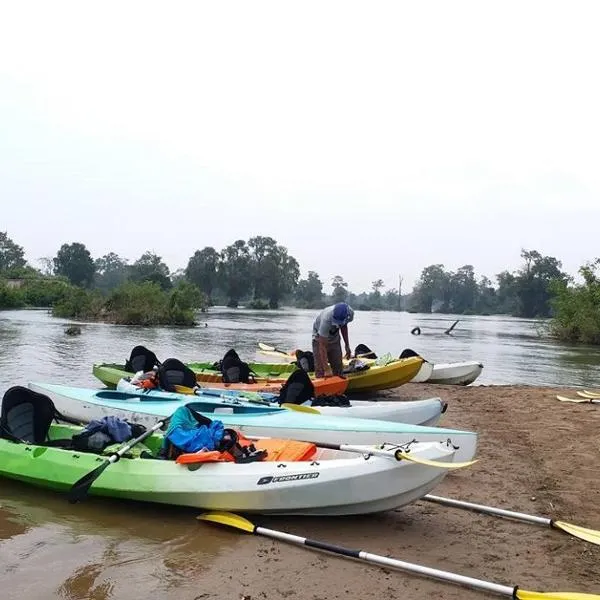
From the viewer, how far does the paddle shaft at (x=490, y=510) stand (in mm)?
5250

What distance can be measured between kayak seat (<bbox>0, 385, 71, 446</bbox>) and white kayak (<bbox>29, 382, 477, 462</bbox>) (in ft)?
4.77

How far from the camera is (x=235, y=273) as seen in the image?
8575 cm

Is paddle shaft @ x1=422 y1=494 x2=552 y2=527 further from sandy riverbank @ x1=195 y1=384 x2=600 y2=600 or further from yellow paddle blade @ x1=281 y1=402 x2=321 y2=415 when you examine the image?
yellow paddle blade @ x1=281 y1=402 x2=321 y2=415

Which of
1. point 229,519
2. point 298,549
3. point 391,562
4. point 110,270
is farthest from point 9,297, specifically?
point 110,270

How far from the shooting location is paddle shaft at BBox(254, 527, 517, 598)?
405 centimetres

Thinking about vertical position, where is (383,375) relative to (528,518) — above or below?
above

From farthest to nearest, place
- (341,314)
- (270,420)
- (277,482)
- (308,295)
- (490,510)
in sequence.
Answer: (308,295) → (341,314) → (270,420) → (490,510) → (277,482)

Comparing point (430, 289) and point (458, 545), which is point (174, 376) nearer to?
point (458, 545)

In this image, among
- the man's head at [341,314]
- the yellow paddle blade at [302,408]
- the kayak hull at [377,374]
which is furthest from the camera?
the kayak hull at [377,374]

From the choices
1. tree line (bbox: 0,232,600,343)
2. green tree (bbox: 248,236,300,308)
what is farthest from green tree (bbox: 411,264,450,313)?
green tree (bbox: 248,236,300,308)

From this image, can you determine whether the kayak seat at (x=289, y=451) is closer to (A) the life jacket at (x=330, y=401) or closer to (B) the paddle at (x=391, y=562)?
(B) the paddle at (x=391, y=562)

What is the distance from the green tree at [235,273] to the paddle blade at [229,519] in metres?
80.6

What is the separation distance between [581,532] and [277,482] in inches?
91.8

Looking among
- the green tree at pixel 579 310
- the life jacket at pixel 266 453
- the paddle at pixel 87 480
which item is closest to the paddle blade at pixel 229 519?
the life jacket at pixel 266 453
